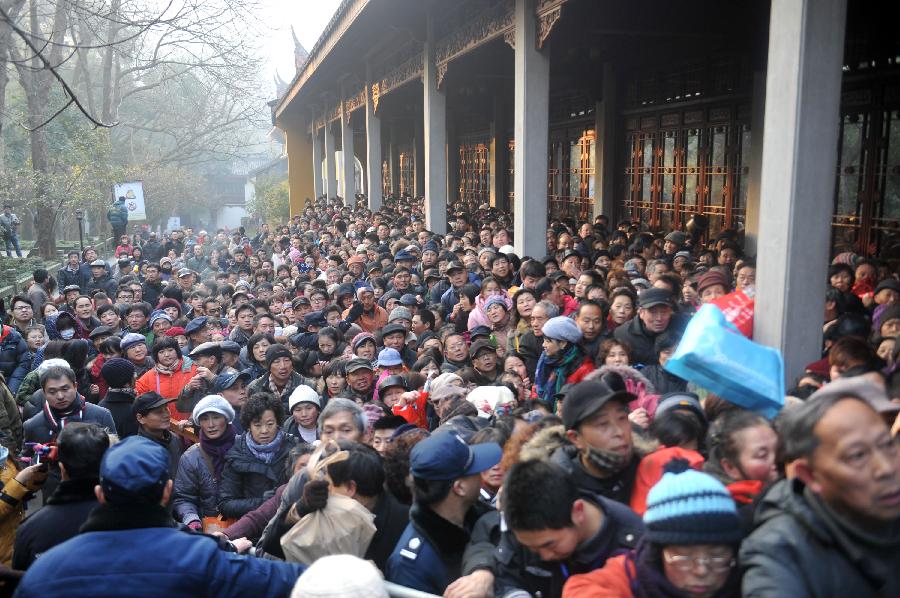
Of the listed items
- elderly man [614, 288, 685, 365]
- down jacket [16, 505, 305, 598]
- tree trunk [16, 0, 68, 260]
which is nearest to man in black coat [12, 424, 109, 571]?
down jacket [16, 505, 305, 598]

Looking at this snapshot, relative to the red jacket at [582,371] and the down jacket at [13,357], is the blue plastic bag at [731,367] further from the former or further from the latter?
the down jacket at [13,357]

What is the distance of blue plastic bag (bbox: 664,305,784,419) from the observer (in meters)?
2.79

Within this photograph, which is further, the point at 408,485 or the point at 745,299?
the point at 745,299

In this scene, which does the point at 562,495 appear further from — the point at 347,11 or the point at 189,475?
the point at 347,11

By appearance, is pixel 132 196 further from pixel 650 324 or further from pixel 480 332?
pixel 650 324

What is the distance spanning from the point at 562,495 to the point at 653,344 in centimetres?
325

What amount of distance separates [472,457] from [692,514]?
1093mm

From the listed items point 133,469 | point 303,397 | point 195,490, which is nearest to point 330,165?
point 303,397

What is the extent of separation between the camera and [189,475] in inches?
177

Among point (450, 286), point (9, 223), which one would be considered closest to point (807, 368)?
point (450, 286)

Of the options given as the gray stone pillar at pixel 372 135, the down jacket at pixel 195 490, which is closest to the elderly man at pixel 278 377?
the down jacket at pixel 195 490

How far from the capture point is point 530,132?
905 centimetres

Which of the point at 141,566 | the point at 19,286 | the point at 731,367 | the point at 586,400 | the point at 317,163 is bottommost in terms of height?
the point at 19,286

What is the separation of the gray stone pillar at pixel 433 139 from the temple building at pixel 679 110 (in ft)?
0.10
